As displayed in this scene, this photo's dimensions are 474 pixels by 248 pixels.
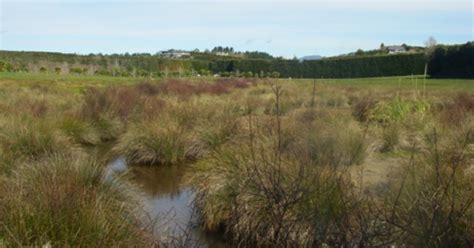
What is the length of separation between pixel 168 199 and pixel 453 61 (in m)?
47.4

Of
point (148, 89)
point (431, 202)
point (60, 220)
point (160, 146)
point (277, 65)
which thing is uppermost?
point (431, 202)

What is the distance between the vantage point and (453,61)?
5184 centimetres

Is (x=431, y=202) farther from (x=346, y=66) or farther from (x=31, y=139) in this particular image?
(x=346, y=66)

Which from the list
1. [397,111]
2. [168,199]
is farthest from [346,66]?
[168,199]

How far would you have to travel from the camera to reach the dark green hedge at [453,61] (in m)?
50.4

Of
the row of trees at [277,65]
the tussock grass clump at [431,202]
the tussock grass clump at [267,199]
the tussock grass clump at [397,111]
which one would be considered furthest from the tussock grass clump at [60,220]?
the row of trees at [277,65]

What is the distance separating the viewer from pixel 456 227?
5906mm

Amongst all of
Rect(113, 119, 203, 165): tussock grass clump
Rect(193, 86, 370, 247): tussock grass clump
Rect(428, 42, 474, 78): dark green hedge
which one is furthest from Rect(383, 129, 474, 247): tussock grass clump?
Rect(428, 42, 474, 78): dark green hedge

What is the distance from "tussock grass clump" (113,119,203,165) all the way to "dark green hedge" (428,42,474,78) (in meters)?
42.9

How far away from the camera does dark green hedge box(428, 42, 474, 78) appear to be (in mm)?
50381

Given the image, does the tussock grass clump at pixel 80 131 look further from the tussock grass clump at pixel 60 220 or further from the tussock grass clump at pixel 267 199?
the tussock grass clump at pixel 60 220

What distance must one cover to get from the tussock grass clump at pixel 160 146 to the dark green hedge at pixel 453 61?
141ft

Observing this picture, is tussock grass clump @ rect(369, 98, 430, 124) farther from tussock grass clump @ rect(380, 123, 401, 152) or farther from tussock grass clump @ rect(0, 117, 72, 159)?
tussock grass clump @ rect(0, 117, 72, 159)

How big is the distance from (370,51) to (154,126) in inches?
2765
